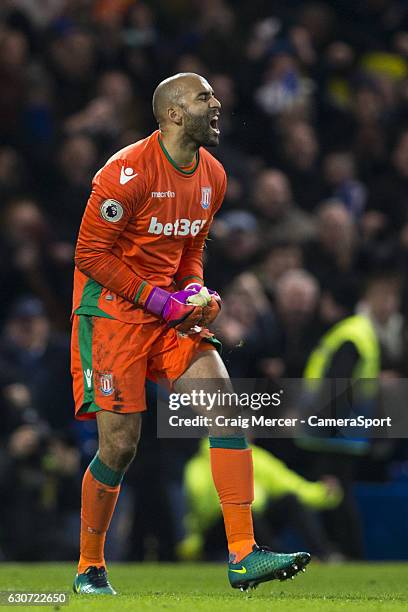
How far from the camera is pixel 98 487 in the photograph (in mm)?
6266

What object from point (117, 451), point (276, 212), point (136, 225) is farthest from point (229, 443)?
point (276, 212)

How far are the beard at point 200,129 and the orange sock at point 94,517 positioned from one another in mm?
1533

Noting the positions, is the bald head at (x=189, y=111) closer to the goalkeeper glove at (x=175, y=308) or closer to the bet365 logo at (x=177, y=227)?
the bet365 logo at (x=177, y=227)

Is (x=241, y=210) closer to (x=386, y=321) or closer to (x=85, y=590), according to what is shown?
(x=386, y=321)

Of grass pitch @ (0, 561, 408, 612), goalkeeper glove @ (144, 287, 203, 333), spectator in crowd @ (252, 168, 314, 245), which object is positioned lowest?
grass pitch @ (0, 561, 408, 612)

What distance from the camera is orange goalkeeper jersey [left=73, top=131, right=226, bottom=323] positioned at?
19.9 feet

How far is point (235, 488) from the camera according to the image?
603 centimetres

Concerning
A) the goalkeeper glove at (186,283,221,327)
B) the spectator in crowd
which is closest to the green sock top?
the goalkeeper glove at (186,283,221,327)

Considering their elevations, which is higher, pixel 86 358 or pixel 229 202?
pixel 229 202

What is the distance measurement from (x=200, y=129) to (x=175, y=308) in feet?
2.56

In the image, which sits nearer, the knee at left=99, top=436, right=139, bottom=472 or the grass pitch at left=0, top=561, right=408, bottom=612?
the grass pitch at left=0, top=561, right=408, bottom=612

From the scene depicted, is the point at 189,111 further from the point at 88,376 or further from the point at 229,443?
the point at 229,443

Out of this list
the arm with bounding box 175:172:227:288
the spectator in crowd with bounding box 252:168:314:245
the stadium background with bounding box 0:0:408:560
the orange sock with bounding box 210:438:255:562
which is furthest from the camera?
the spectator in crowd with bounding box 252:168:314:245

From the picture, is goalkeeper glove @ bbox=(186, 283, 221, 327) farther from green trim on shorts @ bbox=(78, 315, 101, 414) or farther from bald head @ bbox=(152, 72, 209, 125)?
bald head @ bbox=(152, 72, 209, 125)
